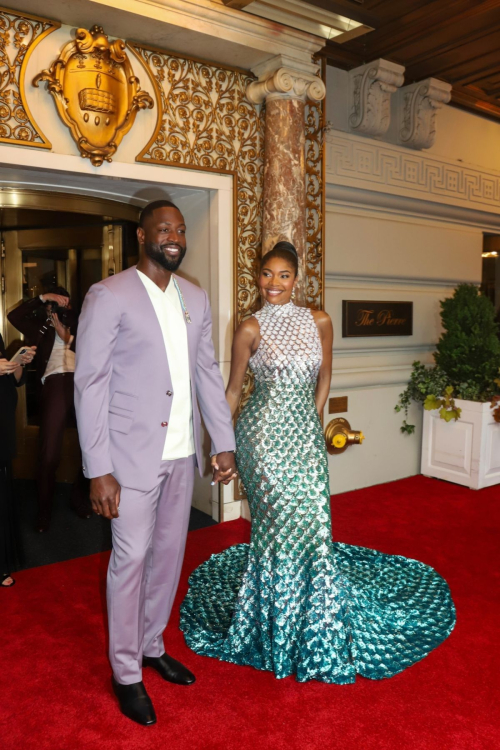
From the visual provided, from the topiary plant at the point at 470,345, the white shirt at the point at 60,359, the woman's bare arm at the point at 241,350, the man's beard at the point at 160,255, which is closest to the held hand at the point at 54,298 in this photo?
the white shirt at the point at 60,359

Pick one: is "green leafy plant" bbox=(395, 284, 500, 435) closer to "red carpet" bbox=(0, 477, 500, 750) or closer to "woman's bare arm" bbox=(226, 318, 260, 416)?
"red carpet" bbox=(0, 477, 500, 750)

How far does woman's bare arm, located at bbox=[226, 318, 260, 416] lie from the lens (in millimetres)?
2705

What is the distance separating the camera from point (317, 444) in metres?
2.67

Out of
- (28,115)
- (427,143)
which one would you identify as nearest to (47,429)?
(28,115)

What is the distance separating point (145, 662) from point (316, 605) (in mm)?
702

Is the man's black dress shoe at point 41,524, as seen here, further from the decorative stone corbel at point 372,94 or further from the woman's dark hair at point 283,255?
the decorative stone corbel at point 372,94

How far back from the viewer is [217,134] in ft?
13.4

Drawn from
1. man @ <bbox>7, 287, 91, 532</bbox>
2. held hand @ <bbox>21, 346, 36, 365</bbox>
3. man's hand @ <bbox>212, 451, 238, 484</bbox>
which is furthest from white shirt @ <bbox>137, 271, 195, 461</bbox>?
man @ <bbox>7, 287, 91, 532</bbox>

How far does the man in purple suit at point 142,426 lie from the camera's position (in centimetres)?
206

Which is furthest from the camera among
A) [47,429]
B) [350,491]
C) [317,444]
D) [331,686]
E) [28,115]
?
[350,491]

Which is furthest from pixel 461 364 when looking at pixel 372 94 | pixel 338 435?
pixel 372 94

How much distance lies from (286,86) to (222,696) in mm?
3474

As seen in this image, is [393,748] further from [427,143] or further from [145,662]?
[427,143]

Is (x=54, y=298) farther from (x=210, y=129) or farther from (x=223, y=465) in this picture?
(x=223, y=465)
